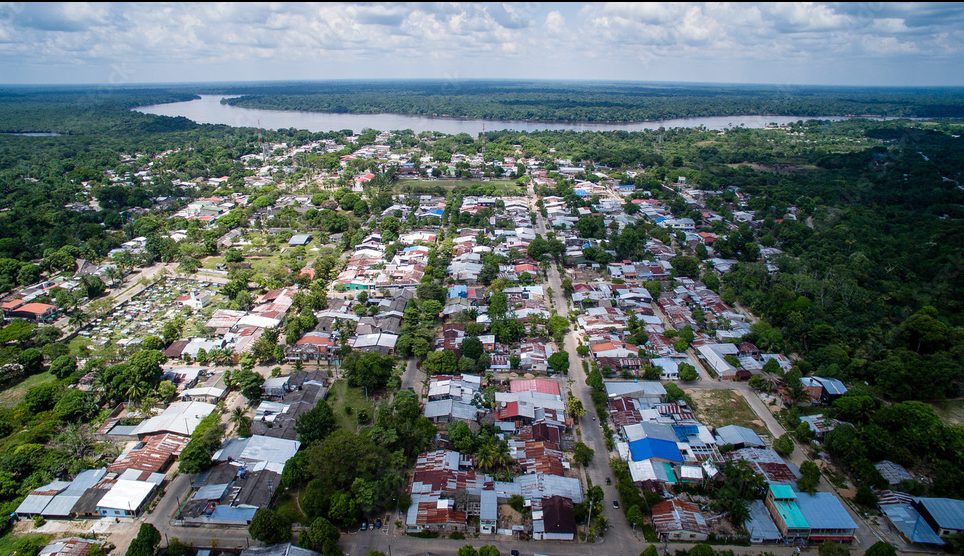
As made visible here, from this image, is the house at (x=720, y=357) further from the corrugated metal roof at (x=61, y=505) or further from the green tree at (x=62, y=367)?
the green tree at (x=62, y=367)

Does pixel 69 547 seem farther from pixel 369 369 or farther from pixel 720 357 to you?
pixel 720 357

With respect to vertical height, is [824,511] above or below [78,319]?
below

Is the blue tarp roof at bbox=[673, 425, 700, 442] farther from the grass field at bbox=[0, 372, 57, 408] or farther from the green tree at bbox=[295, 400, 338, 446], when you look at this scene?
the grass field at bbox=[0, 372, 57, 408]

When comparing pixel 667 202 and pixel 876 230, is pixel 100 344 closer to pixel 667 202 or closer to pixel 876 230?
pixel 667 202

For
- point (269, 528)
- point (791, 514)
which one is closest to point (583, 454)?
point (791, 514)

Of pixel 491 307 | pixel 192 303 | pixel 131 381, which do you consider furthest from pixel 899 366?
pixel 192 303

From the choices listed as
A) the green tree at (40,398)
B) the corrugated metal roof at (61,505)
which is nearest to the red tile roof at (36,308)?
the green tree at (40,398)
